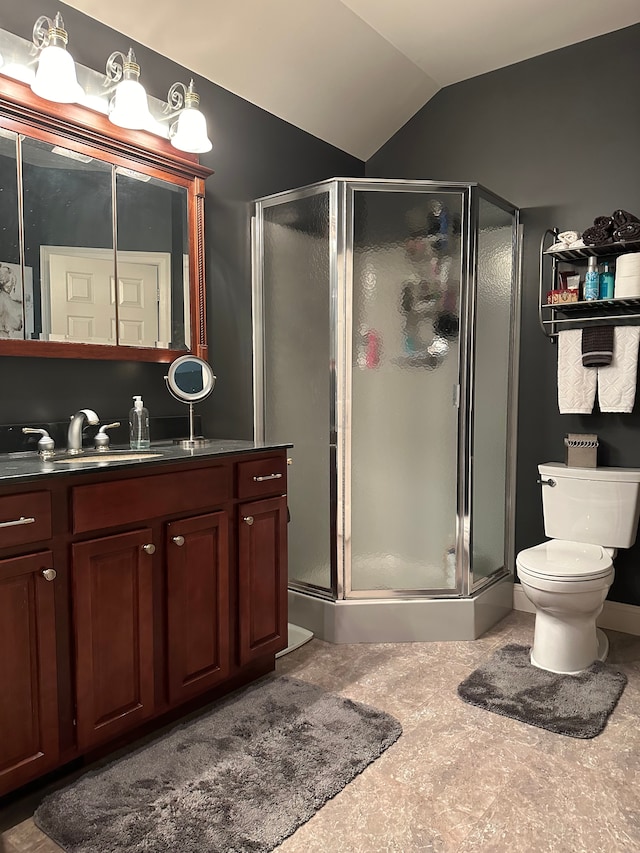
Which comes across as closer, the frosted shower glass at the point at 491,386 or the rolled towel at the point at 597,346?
the rolled towel at the point at 597,346

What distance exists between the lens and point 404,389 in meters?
2.83

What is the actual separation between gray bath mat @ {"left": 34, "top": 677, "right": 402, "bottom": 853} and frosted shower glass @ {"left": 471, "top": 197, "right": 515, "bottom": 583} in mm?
1102

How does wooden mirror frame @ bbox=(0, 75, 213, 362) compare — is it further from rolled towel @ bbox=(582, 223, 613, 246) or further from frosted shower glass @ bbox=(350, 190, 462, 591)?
rolled towel @ bbox=(582, 223, 613, 246)

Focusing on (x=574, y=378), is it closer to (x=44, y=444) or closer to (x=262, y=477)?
(x=262, y=477)

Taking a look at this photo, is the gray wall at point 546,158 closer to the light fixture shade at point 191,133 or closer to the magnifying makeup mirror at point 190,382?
the light fixture shade at point 191,133

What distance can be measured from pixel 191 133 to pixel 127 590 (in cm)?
170

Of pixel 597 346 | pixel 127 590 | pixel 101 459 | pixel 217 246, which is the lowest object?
pixel 127 590

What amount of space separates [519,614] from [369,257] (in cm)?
188

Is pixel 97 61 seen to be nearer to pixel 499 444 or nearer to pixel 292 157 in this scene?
pixel 292 157

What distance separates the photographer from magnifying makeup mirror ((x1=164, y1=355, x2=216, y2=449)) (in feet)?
8.20

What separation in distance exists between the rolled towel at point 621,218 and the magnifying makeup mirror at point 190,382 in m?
1.84

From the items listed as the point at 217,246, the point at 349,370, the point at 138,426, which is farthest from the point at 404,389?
the point at 138,426

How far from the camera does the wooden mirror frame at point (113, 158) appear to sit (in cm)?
206

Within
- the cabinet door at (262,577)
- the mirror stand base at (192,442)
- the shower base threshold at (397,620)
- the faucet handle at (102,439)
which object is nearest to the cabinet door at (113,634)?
the cabinet door at (262,577)
